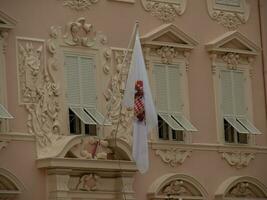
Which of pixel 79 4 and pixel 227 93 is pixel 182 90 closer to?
pixel 227 93

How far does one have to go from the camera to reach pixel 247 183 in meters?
29.3

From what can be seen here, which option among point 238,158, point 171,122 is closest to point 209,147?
point 238,158

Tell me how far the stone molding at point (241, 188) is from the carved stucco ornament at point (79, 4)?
5.32 meters

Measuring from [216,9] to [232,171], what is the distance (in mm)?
3946

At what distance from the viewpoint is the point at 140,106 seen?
2636cm

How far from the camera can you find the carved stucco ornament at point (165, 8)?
28609mm

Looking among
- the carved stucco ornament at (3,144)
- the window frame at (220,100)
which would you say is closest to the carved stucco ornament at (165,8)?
the window frame at (220,100)

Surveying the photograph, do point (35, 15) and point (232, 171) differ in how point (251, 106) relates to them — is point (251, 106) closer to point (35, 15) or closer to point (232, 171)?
point (232, 171)

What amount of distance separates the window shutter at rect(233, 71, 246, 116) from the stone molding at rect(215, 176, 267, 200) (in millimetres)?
1628

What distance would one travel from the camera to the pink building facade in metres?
25.9

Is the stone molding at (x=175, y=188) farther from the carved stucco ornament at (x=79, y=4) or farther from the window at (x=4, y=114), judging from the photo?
the carved stucco ornament at (x=79, y=4)

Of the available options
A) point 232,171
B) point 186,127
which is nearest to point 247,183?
point 232,171

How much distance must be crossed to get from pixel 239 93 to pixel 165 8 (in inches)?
111

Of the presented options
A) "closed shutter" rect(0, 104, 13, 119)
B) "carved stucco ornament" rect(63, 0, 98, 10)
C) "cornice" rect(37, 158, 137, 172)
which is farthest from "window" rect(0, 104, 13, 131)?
"carved stucco ornament" rect(63, 0, 98, 10)
